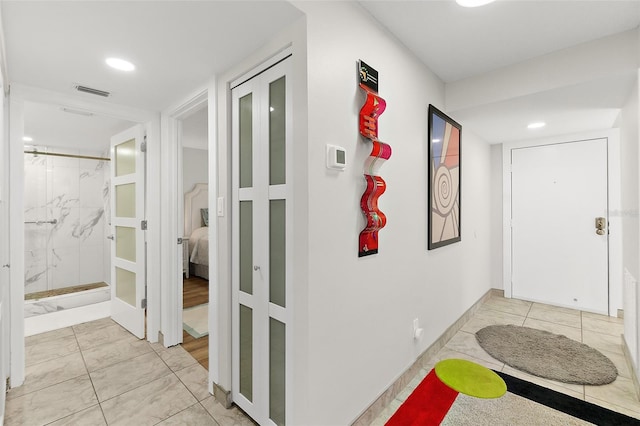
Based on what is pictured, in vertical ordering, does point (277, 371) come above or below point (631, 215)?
below

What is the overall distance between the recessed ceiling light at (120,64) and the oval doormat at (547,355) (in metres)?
3.46

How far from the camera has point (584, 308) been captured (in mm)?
3549

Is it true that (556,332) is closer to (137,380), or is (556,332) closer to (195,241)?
(137,380)

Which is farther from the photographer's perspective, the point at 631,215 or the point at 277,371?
the point at 631,215

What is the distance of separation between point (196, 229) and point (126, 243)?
8.71 ft

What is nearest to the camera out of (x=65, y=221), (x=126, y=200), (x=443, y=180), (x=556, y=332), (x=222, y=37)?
(x=222, y=37)

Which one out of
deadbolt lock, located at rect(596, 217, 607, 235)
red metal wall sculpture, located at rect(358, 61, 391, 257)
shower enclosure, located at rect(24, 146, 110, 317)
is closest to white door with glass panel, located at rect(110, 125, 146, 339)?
shower enclosure, located at rect(24, 146, 110, 317)

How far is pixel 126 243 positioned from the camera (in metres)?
3.06

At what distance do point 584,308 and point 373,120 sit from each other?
3777 mm

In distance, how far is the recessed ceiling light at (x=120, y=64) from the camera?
1.82 metres

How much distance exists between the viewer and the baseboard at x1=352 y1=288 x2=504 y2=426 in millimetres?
1724

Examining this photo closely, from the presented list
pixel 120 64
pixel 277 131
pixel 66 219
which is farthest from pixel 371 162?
pixel 66 219

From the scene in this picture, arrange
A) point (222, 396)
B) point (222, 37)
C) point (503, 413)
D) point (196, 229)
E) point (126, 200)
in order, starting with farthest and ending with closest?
point (196, 229) < point (126, 200) < point (222, 396) < point (503, 413) < point (222, 37)

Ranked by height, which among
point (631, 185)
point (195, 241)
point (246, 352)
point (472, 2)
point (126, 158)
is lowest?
point (246, 352)
